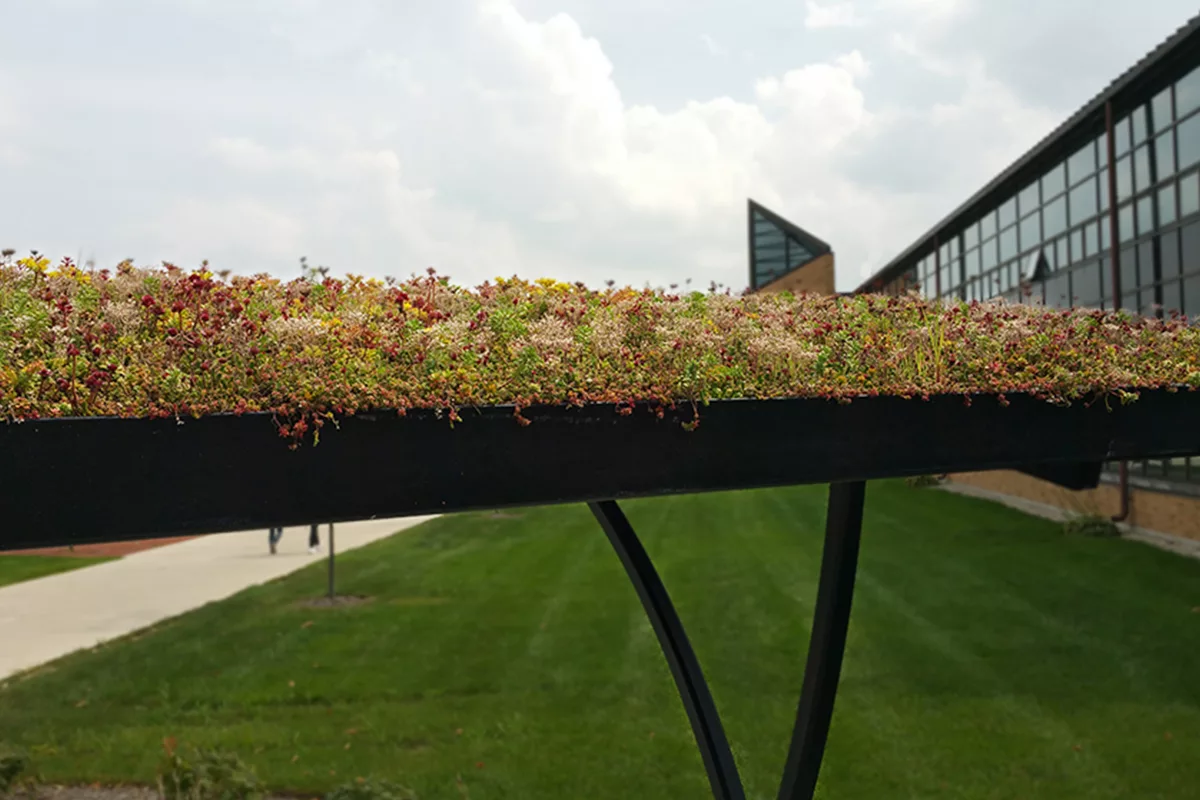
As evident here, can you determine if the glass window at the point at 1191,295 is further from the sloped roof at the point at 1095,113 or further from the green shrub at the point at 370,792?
the green shrub at the point at 370,792

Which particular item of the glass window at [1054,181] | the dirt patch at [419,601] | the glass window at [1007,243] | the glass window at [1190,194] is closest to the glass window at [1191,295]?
the glass window at [1190,194]

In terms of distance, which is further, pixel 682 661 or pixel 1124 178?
pixel 1124 178

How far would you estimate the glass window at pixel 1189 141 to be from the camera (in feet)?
47.7

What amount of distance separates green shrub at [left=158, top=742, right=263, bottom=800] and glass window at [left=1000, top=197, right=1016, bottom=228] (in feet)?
70.0

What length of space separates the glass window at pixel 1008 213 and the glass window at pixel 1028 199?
0.30 meters

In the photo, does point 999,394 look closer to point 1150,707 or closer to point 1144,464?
point 1150,707

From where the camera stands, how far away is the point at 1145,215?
1638cm

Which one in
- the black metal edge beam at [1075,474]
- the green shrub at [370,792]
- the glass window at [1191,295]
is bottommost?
the green shrub at [370,792]

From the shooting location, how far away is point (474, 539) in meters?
22.0

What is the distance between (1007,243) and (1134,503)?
806 cm

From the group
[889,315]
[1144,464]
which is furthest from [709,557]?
[889,315]

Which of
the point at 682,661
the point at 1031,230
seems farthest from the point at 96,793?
the point at 1031,230

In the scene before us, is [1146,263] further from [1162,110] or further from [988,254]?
[988,254]

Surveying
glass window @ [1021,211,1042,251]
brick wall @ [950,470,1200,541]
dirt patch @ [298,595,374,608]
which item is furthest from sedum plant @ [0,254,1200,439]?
glass window @ [1021,211,1042,251]
